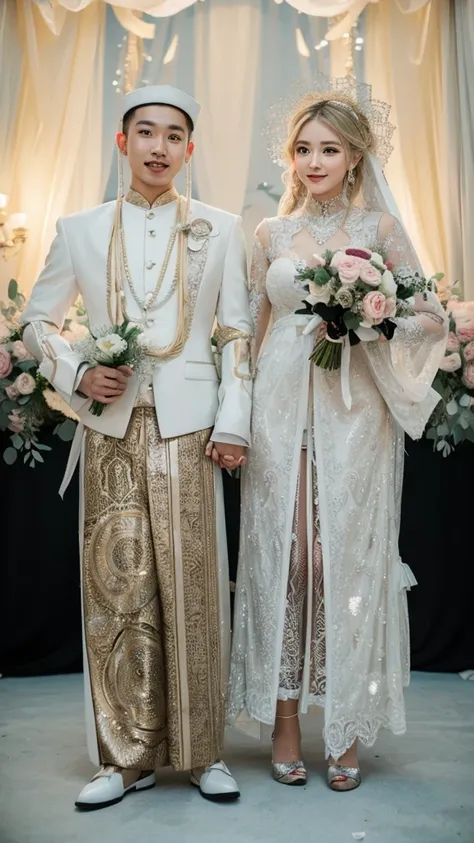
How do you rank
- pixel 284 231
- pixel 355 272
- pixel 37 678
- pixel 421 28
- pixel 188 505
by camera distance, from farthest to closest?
pixel 421 28 → pixel 37 678 → pixel 284 231 → pixel 188 505 → pixel 355 272

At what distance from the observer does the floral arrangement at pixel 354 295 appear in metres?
2.97

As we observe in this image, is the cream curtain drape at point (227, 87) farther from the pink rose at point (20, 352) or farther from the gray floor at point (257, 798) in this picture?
the gray floor at point (257, 798)

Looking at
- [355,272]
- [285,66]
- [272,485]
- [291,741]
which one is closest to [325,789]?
[291,741]

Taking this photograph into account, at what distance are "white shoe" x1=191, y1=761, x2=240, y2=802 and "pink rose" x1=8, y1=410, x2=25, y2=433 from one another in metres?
1.77

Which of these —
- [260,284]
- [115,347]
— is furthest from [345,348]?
[115,347]

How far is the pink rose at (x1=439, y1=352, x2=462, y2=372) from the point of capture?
442 cm

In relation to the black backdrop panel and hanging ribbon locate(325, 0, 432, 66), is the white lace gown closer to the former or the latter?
the black backdrop panel

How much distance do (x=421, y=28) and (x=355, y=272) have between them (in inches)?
111

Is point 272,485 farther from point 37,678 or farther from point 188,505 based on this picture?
point 37,678

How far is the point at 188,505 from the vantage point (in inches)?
125

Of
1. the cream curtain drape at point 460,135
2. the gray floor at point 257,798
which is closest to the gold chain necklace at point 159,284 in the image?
the gray floor at point 257,798

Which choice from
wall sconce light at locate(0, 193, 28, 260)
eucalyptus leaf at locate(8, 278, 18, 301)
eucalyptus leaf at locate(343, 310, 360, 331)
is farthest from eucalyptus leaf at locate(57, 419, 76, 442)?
eucalyptus leaf at locate(343, 310, 360, 331)

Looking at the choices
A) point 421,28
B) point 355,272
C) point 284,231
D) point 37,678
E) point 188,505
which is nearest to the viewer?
point 355,272

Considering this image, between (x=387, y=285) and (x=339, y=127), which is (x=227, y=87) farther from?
(x=387, y=285)
